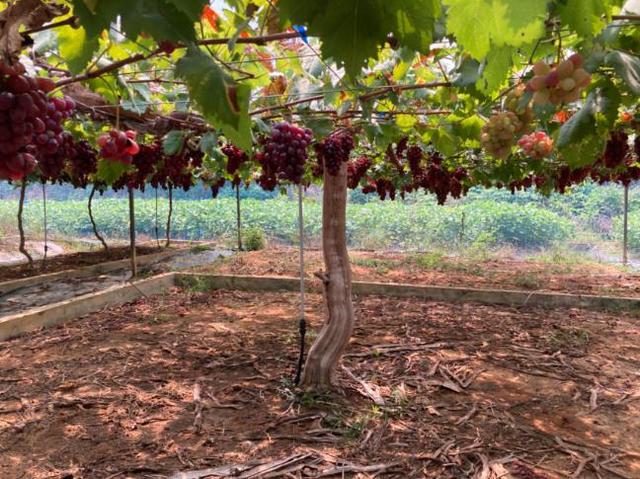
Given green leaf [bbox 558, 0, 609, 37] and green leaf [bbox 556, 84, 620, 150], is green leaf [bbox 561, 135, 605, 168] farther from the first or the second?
green leaf [bbox 558, 0, 609, 37]

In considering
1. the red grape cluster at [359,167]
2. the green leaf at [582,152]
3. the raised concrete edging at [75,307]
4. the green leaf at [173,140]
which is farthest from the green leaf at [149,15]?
the red grape cluster at [359,167]

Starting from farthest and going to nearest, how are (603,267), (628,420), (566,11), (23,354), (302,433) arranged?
(603,267)
(23,354)
(628,420)
(302,433)
(566,11)

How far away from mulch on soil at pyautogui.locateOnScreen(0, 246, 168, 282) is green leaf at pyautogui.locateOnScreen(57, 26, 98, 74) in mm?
8422

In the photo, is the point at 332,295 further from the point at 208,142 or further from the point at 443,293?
the point at 443,293

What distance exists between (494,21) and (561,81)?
0.53m

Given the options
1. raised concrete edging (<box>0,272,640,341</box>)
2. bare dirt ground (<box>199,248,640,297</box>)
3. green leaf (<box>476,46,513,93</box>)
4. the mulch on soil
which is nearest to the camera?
green leaf (<box>476,46,513,93</box>)

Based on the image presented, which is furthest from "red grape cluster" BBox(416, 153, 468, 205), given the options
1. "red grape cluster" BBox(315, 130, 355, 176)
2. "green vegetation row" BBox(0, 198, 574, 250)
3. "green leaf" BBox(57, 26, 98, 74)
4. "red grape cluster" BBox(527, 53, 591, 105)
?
"green leaf" BBox(57, 26, 98, 74)

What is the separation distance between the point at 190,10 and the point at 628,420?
3.87 metres

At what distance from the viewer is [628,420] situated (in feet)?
10.9

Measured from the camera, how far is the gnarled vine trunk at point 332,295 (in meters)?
3.56

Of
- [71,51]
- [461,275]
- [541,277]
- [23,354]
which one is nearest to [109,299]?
[23,354]

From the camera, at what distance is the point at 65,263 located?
418 inches

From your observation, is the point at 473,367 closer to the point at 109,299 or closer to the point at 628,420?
the point at 628,420

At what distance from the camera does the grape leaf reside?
75 centimetres
